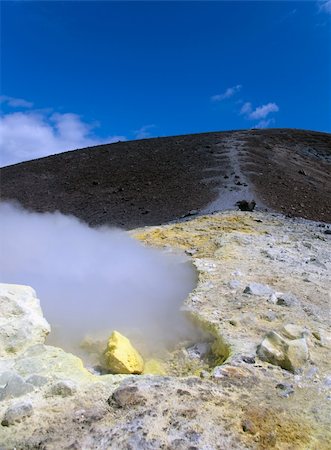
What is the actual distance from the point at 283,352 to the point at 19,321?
2.48 meters

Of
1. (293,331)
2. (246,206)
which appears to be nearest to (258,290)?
(293,331)

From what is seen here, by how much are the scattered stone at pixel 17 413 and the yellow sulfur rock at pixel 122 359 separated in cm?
97

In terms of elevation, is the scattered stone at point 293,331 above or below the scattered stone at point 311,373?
above

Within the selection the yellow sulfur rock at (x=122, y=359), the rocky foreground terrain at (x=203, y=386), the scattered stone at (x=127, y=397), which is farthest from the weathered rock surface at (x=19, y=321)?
the scattered stone at (x=127, y=397)

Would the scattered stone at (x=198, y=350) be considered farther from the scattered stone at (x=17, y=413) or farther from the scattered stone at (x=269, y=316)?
the scattered stone at (x=17, y=413)

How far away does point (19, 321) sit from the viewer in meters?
4.07

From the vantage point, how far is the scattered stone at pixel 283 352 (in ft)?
12.3

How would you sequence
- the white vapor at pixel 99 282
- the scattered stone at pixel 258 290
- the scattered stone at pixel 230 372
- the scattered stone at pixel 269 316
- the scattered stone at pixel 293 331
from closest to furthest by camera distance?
the scattered stone at pixel 230 372 → the scattered stone at pixel 293 331 → the scattered stone at pixel 269 316 → the white vapor at pixel 99 282 → the scattered stone at pixel 258 290

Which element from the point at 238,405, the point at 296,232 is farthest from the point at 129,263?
the point at 296,232

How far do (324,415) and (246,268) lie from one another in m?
3.45

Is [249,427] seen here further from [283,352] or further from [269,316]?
[269,316]

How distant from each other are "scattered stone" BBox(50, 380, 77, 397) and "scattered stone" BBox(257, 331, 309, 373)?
66.4 inches

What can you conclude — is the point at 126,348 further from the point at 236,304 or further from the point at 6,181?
the point at 6,181

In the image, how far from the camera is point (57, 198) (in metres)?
19.5
